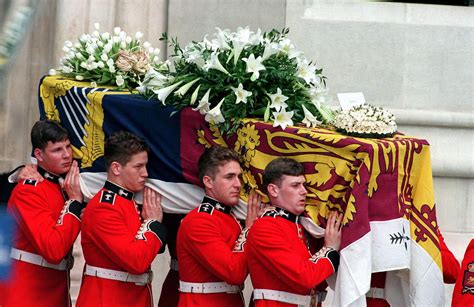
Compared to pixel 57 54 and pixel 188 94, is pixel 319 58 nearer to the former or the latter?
pixel 57 54

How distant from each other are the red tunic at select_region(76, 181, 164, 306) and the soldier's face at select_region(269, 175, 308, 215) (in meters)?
0.69

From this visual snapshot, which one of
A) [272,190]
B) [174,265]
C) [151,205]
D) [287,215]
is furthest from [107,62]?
[287,215]

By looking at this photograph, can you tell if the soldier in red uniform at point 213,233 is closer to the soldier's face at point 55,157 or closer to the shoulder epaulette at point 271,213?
the shoulder epaulette at point 271,213

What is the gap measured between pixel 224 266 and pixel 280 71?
3.46 ft

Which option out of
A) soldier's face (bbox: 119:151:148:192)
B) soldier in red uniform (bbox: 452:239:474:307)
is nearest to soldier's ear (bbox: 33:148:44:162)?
soldier's face (bbox: 119:151:148:192)

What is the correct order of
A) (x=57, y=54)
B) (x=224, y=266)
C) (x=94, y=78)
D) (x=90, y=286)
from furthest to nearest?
(x=57, y=54) → (x=94, y=78) → (x=90, y=286) → (x=224, y=266)

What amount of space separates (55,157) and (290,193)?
Result: 1.47 metres

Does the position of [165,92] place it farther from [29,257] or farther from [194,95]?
[29,257]

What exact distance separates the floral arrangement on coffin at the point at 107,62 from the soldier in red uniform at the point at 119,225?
0.72 metres

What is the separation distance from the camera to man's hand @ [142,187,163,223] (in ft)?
17.6

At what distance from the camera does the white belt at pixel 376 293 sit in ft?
17.0

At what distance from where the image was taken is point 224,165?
506 centimetres

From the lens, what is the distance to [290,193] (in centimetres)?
494

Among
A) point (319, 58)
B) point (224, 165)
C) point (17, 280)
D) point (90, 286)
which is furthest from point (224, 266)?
point (319, 58)
